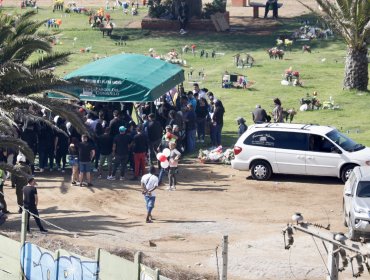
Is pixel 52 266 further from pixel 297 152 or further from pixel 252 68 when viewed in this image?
pixel 252 68

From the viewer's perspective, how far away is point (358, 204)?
23781 millimetres

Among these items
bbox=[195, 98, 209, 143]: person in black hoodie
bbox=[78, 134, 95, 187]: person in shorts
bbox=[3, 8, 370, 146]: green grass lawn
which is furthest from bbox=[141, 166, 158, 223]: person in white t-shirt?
bbox=[3, 8, 370, 146]: green grass lawn

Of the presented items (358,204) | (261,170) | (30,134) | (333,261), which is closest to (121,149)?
(30,134)

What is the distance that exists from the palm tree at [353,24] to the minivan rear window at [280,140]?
9703 millimetres

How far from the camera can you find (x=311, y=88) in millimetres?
42594

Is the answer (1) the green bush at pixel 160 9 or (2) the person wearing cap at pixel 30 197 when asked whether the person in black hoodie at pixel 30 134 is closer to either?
(2) the person wearing cap at pixel 30 197

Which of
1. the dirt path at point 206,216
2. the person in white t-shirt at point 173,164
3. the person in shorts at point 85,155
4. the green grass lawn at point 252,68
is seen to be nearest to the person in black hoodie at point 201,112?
the green grass lawn at point 252,68

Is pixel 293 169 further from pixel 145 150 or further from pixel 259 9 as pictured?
pixel 259 9

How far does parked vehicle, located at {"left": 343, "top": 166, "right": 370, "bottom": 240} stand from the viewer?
23.3 m

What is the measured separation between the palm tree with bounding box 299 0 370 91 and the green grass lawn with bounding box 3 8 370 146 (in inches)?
57.5

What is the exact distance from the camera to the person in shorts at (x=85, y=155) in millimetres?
28922

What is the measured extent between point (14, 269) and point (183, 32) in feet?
115

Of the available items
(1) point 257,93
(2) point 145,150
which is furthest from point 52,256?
(1) point 257,93

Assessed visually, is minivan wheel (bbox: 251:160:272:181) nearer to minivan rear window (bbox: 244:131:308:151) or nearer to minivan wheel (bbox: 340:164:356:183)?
minivan rear window (bbox: 244:131:308:151)
